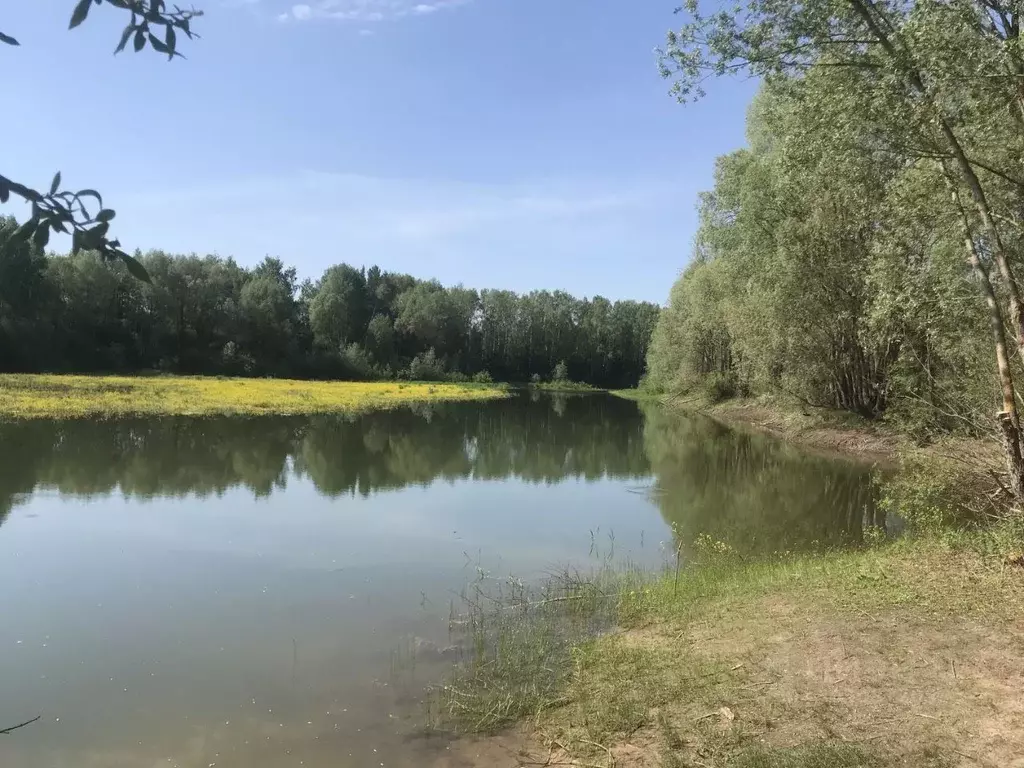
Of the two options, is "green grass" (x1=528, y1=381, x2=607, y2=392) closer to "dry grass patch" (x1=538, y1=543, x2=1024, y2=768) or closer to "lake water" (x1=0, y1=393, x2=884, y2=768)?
"lake water" (x1=0, y1=393, x2=884, y2=768)

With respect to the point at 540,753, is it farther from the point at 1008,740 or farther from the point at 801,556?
the point at 801,556

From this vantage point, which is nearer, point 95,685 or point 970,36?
point 95,685

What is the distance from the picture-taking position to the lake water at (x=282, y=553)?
18.4 ft

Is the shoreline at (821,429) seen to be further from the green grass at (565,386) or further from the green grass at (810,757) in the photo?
the green grass at (565,386)

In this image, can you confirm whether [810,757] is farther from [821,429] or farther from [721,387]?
[721,387]

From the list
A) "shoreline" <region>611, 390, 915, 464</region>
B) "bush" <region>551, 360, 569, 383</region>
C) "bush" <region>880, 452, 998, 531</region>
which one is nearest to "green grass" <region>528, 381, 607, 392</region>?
"bush" <region>551, 360, 569, 383</region>

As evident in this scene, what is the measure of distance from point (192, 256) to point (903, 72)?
6917 centimetres

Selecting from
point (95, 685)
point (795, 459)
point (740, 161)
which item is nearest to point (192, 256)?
point (740, 161)

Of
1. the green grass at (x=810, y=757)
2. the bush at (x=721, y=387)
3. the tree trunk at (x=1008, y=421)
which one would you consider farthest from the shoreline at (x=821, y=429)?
the green grass at (x=810, y=757)

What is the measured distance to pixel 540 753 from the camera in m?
4.91

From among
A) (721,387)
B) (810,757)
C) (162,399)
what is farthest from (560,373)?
(810,757)

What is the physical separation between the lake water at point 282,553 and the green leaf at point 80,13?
192 inches

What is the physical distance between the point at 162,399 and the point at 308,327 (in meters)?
44.5

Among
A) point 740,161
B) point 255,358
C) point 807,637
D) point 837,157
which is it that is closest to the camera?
point 807,637
